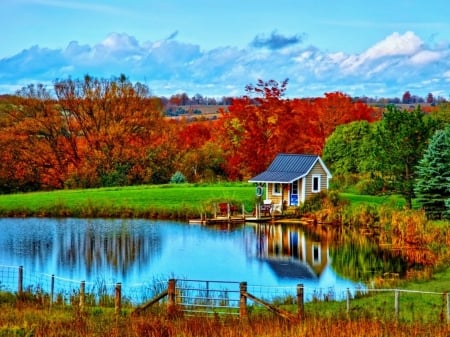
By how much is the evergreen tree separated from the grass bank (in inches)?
527

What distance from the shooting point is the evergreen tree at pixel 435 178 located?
35062 mm

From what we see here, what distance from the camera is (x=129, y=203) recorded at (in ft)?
156

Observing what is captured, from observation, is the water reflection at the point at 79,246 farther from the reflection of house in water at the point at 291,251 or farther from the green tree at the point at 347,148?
the green tree at the point at 347,148

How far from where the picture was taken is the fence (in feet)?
53.4

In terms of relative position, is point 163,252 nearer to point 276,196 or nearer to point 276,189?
point 276,196

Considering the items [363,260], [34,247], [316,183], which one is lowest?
[363,260]

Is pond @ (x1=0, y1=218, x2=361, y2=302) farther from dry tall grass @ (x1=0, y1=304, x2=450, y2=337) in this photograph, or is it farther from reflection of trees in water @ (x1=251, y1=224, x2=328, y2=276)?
dry tall grass @ (x1=0, y1=304, x2=450, y2=337)

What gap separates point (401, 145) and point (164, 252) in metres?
14.0

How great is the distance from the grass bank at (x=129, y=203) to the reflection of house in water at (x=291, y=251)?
6371 millimetres

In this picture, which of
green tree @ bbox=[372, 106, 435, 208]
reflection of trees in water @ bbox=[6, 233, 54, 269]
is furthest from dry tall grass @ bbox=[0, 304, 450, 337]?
green tree @ bbox=[372, 106, 435, 208]

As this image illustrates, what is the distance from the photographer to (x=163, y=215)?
148 ft

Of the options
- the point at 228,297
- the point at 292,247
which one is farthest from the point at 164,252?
the point at 228,297

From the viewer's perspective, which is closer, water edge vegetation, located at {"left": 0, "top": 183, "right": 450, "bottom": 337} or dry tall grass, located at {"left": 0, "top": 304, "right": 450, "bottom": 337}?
dry tall grass, located at {"left": 0, "top": 304, "right": 450, "bottom": 337}

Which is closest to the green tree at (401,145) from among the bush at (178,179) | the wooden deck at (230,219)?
the wooden deck at (230,219)
